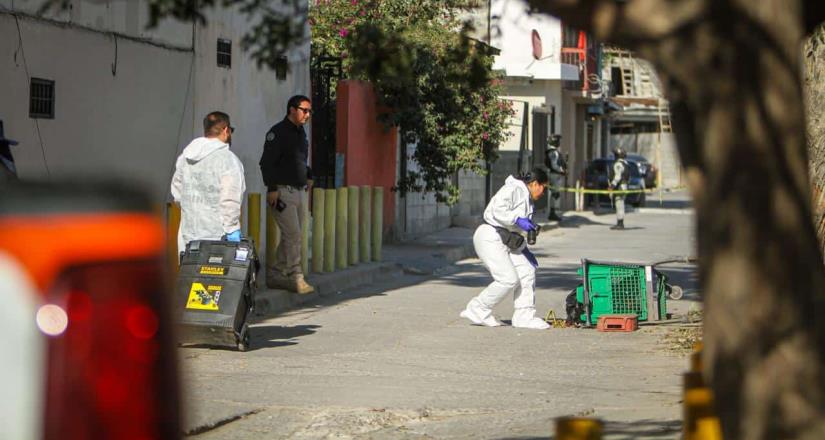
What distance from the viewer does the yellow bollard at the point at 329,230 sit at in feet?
55.4

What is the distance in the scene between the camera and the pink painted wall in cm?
2056

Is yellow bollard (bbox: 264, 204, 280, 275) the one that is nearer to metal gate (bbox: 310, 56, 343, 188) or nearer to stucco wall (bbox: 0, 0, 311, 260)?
stucco wall (bbox: 0, 0, 311, 260)

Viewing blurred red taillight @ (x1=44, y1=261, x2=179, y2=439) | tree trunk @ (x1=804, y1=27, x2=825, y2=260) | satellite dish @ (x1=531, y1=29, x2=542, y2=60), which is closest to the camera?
blurred red taillight @ (x1=44, y1=261, x2=179, y2=439)

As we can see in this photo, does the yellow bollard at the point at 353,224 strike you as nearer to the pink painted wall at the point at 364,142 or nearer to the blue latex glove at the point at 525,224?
the pink painted wall at the point at 364,142

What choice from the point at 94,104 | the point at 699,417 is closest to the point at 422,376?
the point at 94,104

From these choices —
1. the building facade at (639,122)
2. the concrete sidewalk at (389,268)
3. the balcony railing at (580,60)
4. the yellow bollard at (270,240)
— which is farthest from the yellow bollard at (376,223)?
the building facade at (639,122)

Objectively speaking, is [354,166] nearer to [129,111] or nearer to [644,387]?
[129,111]

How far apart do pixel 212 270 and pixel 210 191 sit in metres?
0.90

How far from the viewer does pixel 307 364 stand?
10.4m

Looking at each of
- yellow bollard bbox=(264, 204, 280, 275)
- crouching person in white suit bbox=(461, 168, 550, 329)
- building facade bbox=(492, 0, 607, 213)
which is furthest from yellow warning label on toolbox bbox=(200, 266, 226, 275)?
building facade bbox=(492, 0, 607, 213)

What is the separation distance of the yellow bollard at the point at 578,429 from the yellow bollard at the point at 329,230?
479 inches

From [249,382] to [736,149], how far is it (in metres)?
5.84

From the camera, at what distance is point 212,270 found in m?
10.7

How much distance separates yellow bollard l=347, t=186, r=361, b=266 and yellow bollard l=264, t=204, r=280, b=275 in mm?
2531
